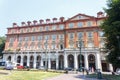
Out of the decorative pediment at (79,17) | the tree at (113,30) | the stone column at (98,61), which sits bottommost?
the stone column at (98,61)

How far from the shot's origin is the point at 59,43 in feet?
194

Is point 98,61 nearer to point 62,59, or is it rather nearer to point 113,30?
point 62,59

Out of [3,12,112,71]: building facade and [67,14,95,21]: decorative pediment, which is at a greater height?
[67,14,95,21]: decorative pediment

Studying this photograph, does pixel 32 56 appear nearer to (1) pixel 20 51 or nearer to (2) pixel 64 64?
(1) pixel 20 51

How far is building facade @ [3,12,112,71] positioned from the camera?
53.2m

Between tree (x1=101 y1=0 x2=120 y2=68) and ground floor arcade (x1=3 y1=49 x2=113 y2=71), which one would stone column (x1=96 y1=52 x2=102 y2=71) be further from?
tree (x1=101 y1=0 x2=120 y2=68)

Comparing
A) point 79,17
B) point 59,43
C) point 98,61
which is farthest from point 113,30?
point 59,43

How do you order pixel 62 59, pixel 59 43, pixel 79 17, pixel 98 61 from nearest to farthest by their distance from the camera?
1. pixel 98 61
2. pixel 79 17
3. pixel 62 59
4. pixel 59 43

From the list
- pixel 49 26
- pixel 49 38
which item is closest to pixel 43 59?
pixel 49 38

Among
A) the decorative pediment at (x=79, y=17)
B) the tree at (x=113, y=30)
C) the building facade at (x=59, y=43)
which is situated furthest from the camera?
the decorative pediment at (x=79, y=17)

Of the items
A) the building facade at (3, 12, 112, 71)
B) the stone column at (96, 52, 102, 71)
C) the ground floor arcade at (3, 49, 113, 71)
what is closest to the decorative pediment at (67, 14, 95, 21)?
the building facade at (3, 12, 112, 71)

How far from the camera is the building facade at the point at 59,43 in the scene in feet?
174

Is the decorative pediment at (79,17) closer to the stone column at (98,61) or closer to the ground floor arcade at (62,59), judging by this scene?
the ground floor arcade at (62,59)

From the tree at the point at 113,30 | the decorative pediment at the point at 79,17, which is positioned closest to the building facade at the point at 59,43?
the decorative pediment at the point at 79,17
